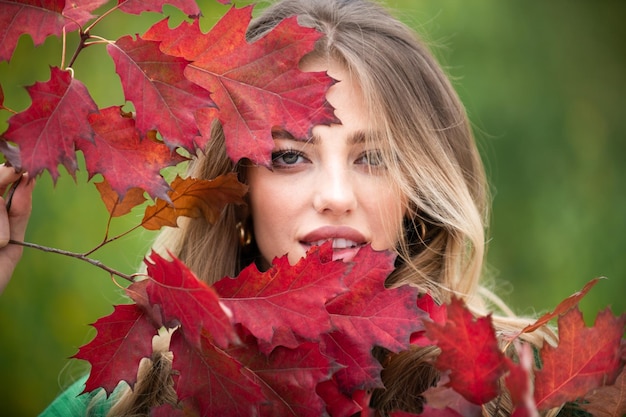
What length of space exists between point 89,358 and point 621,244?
155 inches

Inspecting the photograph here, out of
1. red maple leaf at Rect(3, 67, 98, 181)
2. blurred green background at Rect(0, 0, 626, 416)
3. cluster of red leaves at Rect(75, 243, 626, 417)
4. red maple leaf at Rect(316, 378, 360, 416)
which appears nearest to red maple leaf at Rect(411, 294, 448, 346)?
cluster of red leaves at Rect(75, 243, 626, 417)

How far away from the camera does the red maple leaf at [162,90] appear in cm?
78

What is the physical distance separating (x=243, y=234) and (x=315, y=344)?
693mm

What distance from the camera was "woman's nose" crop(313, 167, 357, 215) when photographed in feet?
3.90

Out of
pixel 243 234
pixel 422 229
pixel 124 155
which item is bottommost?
pixel 243 234

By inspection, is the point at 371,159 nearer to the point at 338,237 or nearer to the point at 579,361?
the point at 338,237

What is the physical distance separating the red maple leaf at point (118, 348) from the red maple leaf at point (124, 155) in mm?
177

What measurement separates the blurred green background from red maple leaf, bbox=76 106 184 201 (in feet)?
10.2

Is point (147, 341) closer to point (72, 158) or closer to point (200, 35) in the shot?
point (72, 158)

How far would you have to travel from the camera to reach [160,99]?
79 centimetres

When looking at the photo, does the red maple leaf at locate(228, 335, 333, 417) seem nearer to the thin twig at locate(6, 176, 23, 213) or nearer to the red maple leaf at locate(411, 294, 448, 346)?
the red maple leaf at locate(411, 294, 448, 346)

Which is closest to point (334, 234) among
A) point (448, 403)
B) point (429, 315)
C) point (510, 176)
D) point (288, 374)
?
point (429, 315)

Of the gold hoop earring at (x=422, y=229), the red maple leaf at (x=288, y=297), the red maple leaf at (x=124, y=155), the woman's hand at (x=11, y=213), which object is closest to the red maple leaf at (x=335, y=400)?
the red maple leaf at (x=288, y=297)

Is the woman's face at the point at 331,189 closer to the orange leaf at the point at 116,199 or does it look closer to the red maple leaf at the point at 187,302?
the orange leaf at the point at 116,199
